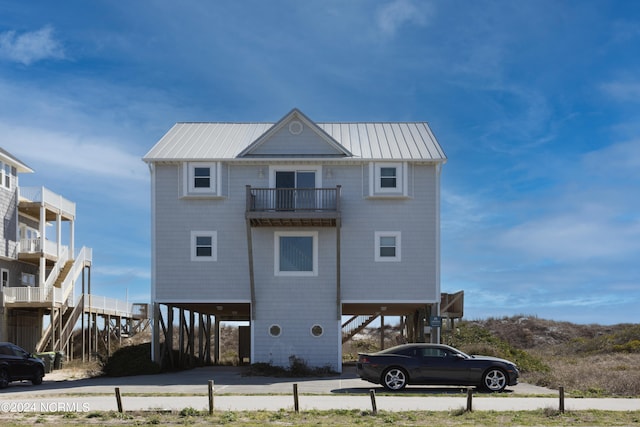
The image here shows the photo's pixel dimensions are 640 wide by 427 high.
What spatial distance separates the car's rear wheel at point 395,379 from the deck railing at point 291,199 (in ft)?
31.9

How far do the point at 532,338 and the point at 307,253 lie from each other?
34.5 m

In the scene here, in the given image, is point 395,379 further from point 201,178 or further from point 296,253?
point 201,178

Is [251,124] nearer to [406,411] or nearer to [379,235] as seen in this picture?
[379,235]

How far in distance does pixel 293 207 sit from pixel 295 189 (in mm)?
769

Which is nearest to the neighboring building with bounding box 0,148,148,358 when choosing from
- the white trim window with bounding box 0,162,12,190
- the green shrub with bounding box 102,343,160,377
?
the white trim window with bounding box 0,162,12,190

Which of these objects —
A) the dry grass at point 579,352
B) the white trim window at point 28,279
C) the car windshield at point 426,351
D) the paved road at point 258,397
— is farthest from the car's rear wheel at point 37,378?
the dry grass at point 579,352

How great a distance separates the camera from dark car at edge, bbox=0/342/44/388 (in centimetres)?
2836

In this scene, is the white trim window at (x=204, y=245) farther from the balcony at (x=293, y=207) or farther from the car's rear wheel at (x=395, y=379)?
the car's rear wheel at (x=395, y=379)

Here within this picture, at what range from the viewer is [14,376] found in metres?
28.8

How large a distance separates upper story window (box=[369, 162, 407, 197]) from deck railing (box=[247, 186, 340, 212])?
1.81 metres

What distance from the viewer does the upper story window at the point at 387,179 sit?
34.0 metres

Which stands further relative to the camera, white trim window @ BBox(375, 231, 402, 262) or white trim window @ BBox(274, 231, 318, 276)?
white trim window @ BBox(274, 231, 318, 276)

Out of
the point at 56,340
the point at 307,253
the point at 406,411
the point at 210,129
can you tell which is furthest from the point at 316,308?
the point at 56,340

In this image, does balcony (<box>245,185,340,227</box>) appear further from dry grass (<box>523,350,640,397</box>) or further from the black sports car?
dry grass (<box>523,350,640,397</box>)
